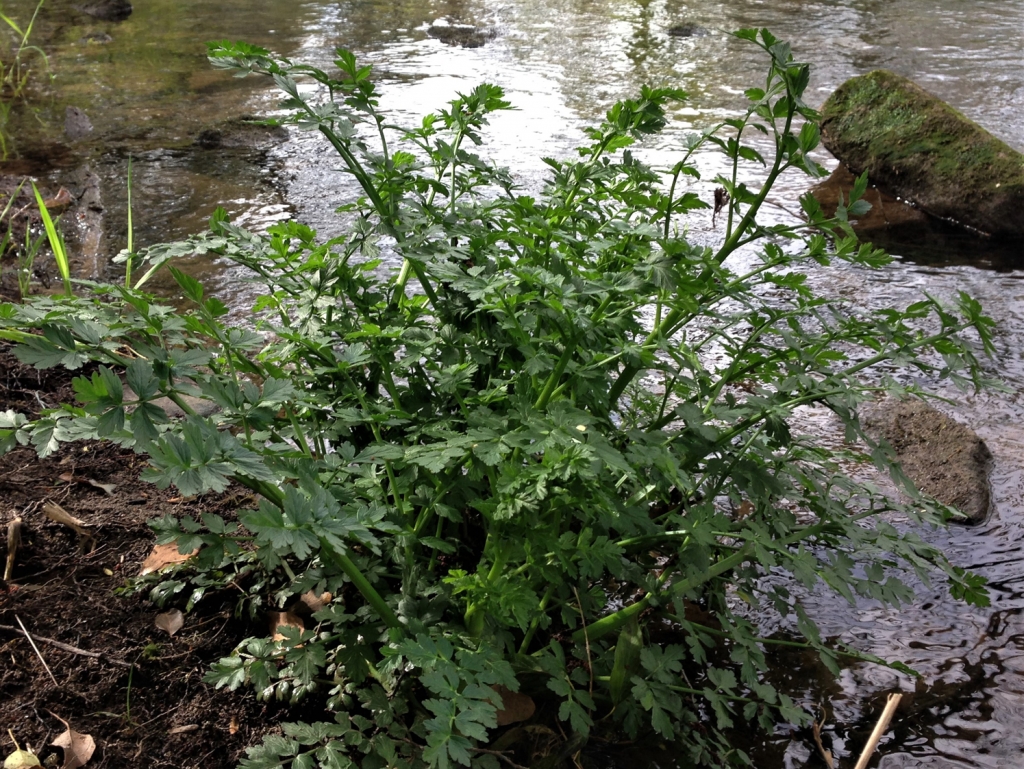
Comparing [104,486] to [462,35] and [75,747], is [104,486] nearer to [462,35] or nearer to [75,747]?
[75,747]

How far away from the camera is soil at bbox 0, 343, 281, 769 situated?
1.76 meters

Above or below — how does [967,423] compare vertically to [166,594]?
below

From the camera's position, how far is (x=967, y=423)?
3.46 meters

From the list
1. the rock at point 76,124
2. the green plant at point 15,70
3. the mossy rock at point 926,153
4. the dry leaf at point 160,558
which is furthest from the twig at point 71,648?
the green plant at point 15,70

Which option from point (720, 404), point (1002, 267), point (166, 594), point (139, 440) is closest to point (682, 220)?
point (1002, 267)

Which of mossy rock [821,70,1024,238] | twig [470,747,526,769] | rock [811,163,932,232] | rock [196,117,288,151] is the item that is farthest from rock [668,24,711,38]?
twig [470,747,526,769]

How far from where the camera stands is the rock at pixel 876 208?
539 cm

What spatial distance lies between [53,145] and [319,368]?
5.65 metres

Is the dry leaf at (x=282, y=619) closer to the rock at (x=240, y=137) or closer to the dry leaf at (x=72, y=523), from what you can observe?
the dry leaf at (x=72, y=523)

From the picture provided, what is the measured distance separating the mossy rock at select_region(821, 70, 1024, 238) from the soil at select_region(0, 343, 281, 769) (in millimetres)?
4814

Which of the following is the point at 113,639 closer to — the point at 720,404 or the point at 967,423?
the point at 720,404

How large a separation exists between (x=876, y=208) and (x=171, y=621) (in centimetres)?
509

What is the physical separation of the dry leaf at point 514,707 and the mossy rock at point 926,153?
4.58 m

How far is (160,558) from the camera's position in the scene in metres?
2.21
